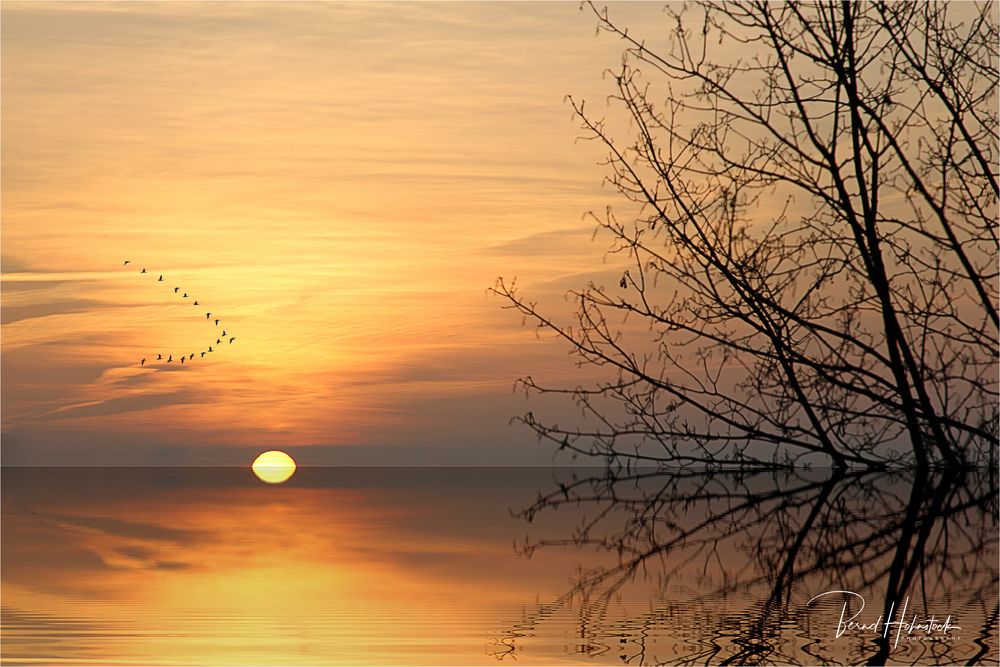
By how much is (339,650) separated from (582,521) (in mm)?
13267

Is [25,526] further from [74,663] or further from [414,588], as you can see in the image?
[74,663]

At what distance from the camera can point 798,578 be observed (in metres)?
9.79

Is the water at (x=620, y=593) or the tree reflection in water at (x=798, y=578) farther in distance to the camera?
the water at (x=620, y=593)

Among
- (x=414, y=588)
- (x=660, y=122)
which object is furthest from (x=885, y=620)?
(x=414, y=588)

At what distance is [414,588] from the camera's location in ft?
47.2

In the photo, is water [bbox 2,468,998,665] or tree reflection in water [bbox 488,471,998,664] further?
water [bbox 2,468,998,665]

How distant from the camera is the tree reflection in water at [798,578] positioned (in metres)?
7.50

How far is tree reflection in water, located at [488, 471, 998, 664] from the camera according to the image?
750 cm

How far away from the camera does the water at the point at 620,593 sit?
26.1ft

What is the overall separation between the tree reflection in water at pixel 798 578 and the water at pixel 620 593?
0.08ft

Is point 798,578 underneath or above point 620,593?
underneath

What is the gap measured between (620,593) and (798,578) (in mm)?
1641

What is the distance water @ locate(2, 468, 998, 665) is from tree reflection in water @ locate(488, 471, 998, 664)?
2 cm

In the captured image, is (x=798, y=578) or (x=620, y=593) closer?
(x=798, y=578)
